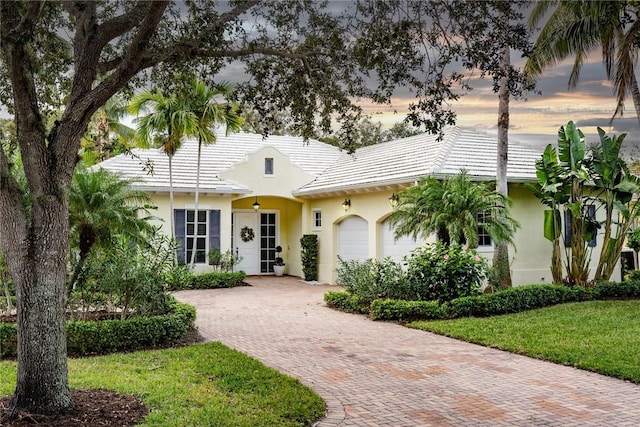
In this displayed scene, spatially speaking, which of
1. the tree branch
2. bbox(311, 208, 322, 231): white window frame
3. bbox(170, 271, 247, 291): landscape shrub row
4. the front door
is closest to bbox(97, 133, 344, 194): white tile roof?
bbox(311, 208, 322, 231): white window frame

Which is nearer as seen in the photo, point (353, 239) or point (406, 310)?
point (406, 310)

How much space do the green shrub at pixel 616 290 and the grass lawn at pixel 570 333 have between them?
47.4 inches

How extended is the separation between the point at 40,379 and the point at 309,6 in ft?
18.7

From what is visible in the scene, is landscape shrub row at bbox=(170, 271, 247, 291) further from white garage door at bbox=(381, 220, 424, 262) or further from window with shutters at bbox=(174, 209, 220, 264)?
white garage door at bbox=(381, 220, 424, 262)

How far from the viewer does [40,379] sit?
5.70 meters

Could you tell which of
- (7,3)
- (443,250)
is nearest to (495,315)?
(443,250)

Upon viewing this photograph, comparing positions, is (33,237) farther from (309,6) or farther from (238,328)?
(238,328)

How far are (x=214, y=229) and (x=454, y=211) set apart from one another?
31.5 feet

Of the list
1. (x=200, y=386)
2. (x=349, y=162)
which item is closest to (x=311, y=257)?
(x=349, y=162)

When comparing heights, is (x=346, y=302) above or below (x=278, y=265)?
below

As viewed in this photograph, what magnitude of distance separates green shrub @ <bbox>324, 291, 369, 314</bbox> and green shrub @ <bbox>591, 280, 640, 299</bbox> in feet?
20.7

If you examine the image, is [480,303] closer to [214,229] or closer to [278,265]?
[214,229]

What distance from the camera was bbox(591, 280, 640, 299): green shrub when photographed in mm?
15256

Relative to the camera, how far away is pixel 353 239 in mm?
19500
